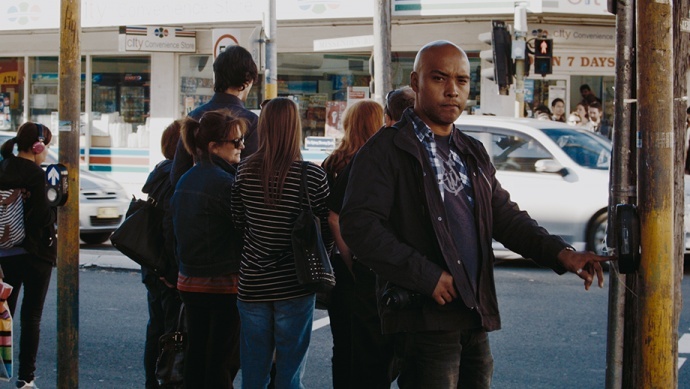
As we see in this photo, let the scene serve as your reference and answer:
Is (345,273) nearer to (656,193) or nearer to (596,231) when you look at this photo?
(656,193)

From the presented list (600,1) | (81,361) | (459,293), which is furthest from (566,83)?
(459,293)

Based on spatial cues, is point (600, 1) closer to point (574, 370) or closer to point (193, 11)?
point (193, 11)

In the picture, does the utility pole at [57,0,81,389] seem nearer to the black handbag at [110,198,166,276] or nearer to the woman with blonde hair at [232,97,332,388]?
the black handbag at [110,198,166,276]

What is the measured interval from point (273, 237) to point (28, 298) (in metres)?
2.21

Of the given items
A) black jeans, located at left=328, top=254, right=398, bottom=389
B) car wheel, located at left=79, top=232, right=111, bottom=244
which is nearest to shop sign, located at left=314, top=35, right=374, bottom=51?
car wheel, located at left=79, top=232, right=111, bottom=244

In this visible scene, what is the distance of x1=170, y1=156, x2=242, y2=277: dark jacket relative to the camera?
492cm

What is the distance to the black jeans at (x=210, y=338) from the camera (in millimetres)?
4953

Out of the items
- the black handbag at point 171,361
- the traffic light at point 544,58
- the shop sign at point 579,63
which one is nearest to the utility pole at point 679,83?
the black handbag at point 171,361

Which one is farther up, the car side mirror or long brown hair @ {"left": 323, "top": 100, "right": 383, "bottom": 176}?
long brown hair @ {"left": 323, "top": 100, "right": 383, "bottom": 176}

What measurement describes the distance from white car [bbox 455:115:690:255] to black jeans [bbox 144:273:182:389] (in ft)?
21.3

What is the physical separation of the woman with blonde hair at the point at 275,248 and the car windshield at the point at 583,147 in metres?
7.45

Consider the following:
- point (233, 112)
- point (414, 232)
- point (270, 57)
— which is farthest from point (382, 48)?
point (414, 232)

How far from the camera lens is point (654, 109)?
344 centimetres

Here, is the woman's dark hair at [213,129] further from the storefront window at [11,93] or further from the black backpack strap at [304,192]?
the storefront window at [11,93]
